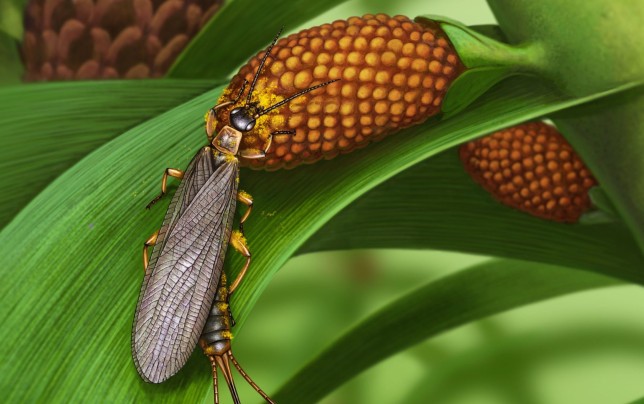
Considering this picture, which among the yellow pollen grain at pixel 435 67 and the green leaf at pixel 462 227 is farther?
the green leaf at pixel 462 227

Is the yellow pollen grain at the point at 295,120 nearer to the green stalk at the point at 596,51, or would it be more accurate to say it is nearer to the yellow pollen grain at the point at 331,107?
the yellow pollen grain at the point at 331,107

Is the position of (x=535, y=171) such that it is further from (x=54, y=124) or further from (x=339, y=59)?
(x=54, y=124)

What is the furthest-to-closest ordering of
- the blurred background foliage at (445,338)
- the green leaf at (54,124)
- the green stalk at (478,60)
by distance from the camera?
the blurred background foliage at (445,338)
the green leaf at (54,124)
the green stalk at (478,60)

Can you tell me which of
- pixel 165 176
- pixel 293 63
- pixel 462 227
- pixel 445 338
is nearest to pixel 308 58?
pixel 293 63

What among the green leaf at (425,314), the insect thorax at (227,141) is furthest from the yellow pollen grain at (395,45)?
the green leaf at (425,314)

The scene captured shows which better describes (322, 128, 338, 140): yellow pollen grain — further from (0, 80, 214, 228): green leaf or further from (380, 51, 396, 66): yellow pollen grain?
(0, 80, 214, 228): green leaf

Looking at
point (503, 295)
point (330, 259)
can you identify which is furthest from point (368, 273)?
point (503, 295)
